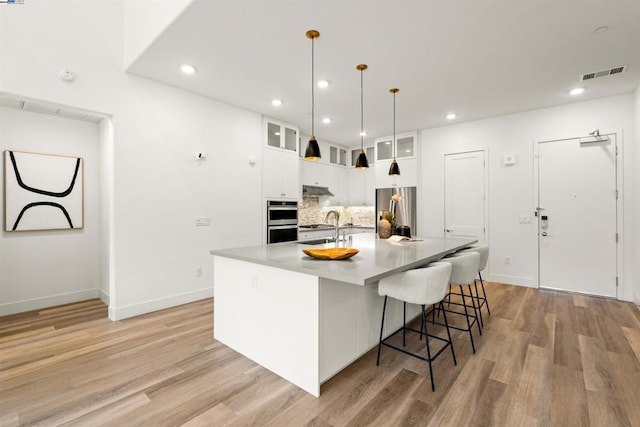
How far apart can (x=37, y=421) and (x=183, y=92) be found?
354cm

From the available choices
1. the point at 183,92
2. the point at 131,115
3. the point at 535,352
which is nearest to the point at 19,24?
the point at 131,115

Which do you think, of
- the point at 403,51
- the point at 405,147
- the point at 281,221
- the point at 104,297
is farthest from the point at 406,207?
the point at 104,297

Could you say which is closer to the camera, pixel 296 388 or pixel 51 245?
pixel 296 388

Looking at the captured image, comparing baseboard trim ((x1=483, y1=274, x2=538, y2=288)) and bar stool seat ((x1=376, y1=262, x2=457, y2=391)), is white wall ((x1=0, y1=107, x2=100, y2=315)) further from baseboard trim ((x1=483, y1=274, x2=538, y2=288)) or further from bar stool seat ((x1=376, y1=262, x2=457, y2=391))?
baseboard trim ((x1=483, y1=274, x2=538, y2=288))

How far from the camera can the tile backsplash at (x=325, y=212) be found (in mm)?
6372

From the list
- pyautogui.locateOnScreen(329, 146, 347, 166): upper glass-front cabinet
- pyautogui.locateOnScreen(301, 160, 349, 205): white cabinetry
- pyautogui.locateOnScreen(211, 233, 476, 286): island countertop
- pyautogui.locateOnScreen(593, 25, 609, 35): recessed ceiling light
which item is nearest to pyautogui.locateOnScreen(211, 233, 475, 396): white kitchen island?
pyautogui.locateOnScreen(211, 233, 476, 286): island countertop

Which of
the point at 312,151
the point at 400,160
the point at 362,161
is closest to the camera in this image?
the point at 312,151

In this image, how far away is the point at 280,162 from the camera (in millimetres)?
5129

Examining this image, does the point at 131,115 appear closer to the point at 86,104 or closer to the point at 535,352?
the point at 86,104

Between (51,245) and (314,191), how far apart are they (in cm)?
420

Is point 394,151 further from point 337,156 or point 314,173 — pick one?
point 314,173

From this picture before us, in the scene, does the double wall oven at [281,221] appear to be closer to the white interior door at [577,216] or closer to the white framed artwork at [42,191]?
the white framed artwork at [42,191]

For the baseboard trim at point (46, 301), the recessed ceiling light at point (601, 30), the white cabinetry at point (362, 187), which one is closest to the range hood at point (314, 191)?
the white cabinetry at point (362, 187)

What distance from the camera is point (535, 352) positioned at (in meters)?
2.57
